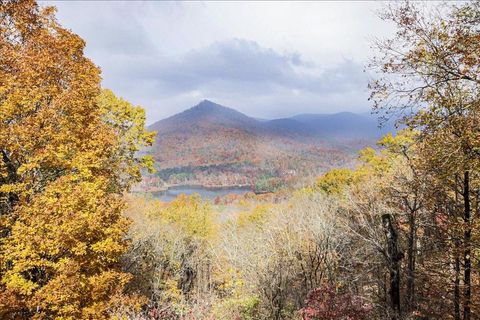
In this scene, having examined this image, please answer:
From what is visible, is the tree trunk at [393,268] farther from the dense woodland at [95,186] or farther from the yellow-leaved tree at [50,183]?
the yellow-leaved tree at [50,183]

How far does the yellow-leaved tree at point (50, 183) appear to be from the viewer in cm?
1052

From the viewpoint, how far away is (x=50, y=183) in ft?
A: 38.9

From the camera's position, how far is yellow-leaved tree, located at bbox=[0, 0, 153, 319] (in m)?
10.5

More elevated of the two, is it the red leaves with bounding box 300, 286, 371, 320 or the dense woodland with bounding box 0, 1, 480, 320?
the dense woodland with bounding box 0, 1, 480, 320

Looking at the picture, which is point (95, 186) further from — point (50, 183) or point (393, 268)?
point (393, 268)

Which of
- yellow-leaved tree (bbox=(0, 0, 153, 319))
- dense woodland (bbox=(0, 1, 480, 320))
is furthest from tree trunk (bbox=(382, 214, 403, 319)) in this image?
yellow-leaved tree (bbox=(0, 0, 153, 319))

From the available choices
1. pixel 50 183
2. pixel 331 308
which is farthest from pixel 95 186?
pixel 331 308

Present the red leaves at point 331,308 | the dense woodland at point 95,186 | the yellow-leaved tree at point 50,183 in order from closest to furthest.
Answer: the dense woodland at point 95,186, the yellow-leaved tree at point 50,183, the red leaves at point 331,308

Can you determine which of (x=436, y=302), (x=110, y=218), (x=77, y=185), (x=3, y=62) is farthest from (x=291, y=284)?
(x=3, y=62)

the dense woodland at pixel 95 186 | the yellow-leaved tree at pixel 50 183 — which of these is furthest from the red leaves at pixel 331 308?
the yellow-leaved tree at pixel 50 183

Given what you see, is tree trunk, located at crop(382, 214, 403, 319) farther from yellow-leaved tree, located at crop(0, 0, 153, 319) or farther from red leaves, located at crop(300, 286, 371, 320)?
yellow-leaved tree, located at crop(0, 0, 153, 319)

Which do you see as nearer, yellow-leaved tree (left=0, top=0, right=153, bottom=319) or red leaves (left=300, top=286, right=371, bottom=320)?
yellow-leaved tree (left=0, top=0, right=153, bottom=319)

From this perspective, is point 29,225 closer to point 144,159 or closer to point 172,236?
point 144,159

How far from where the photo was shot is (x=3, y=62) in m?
11.9
